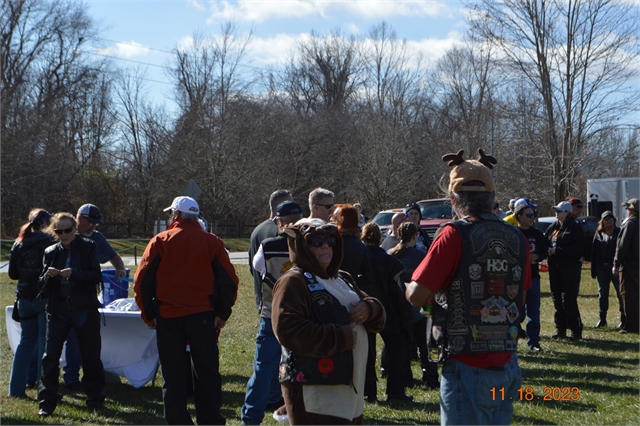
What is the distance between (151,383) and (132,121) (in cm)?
4317

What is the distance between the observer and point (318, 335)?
3582mm

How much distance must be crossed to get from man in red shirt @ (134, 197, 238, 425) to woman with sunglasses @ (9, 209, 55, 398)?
6.61 feet

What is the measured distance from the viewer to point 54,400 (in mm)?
6590

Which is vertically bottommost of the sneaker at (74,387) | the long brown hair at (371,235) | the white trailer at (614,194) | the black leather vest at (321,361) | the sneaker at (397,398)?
the sneaker at (74,387)

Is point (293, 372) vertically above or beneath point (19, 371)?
above

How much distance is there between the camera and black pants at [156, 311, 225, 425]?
571 centimetres

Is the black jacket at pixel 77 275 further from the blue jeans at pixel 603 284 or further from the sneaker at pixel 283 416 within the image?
the blue jeans at pixel 603 284

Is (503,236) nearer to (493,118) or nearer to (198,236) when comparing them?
(198,236)

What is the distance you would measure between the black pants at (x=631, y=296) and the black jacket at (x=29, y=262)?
892 centimetres

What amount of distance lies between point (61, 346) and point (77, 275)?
0.73 m

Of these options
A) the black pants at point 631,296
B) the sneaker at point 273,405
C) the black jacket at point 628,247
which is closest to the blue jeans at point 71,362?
the sneaker at point 273,405

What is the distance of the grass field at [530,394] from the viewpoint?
6469mm

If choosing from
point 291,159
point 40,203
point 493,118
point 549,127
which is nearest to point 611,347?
point 549,127

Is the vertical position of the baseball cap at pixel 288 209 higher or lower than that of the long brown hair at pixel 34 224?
higher
